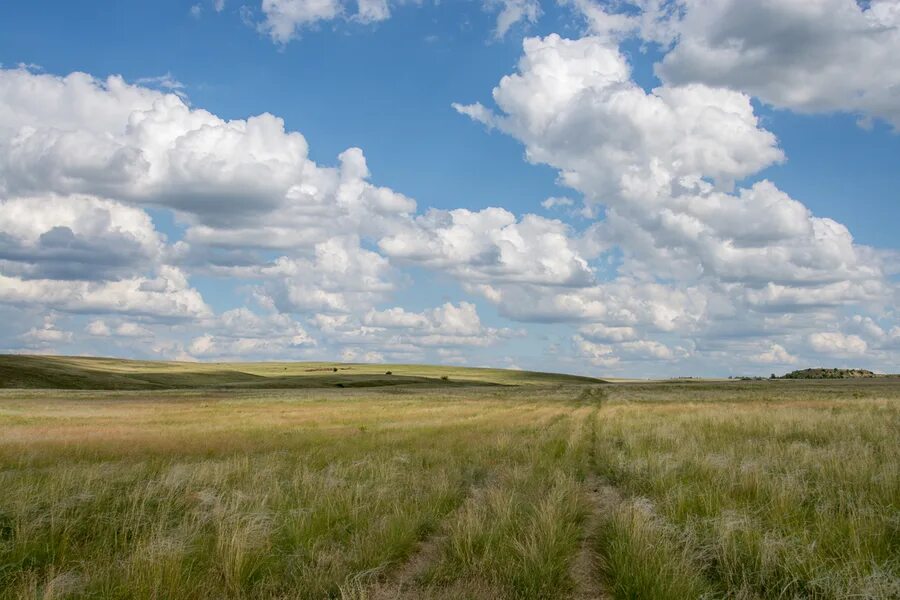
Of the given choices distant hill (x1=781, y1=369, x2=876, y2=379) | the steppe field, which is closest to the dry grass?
the steppe field

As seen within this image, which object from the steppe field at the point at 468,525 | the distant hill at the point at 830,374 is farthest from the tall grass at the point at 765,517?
the distant hill at the point at 830,374

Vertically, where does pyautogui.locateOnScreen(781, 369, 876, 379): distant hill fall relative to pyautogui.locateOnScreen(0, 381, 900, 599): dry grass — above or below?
above

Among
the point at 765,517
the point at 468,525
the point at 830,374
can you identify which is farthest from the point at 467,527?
the point at 830,374

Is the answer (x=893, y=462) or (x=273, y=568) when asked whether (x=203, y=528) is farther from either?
(x=893, y=462)

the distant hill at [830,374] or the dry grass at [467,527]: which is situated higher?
the distant hill at [830,374]

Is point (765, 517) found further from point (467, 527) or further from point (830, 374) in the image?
point (830, 374)

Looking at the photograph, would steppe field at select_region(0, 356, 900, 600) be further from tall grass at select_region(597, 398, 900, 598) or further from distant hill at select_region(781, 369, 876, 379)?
distant hill at select_region(781, 369, 876, 379)

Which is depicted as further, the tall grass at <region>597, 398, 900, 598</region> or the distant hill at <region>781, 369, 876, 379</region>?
the distant hill at <region>781, 369, 876, 379</region>

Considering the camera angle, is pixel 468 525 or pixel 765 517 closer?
pixel 468 525

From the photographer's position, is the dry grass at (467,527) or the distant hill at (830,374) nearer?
the dry grass at (467,527)

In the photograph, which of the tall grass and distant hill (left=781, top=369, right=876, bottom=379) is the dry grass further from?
distant hill (left=781, top=369, right=876, bottom=379)

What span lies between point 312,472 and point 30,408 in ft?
143

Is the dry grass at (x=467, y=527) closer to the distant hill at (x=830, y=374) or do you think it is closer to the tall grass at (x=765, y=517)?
the tall grass at (x=765, y=517)

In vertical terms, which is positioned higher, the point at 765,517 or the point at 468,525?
the point at 765,517
